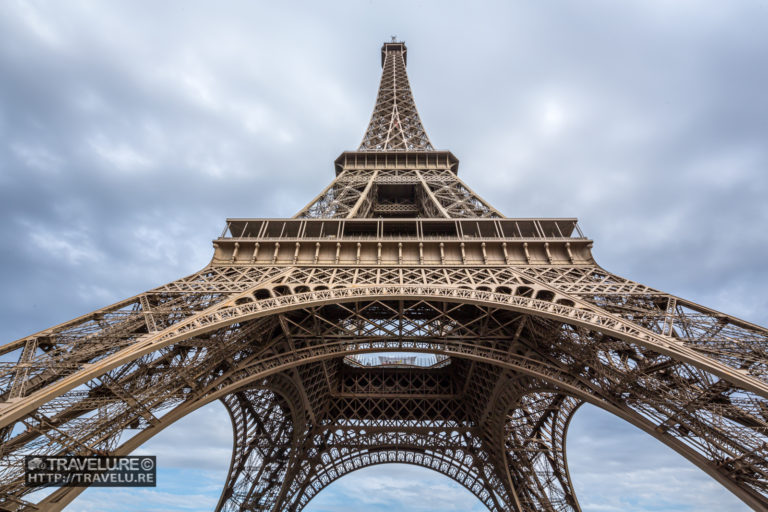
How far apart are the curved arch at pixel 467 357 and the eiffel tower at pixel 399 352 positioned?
0.25 ft

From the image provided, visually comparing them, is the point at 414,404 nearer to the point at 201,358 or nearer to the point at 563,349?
the point at 563,349

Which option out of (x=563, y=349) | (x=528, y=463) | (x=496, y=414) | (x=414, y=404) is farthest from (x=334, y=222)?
(x=528, y=463)

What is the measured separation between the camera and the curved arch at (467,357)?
35.8 ft

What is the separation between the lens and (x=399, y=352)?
14.9m

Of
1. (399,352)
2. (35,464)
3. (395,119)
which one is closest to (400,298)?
(399,352)

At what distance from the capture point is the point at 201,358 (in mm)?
12906

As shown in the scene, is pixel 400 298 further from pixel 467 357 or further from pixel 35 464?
pixel 35 464

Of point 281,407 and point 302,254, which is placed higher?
point 302,254

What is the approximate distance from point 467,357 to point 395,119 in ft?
76.5

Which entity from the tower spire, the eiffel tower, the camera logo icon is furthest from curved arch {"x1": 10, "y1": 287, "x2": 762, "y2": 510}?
the tower spire

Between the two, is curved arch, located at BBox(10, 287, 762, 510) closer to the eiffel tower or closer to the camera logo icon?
the eiffel tower

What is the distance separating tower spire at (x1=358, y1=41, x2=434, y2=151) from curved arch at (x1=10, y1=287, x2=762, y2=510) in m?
16.3

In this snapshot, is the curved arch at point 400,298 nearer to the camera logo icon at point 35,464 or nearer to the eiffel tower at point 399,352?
the eiffel tower at point 399,352

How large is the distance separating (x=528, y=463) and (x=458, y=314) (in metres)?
12.5
